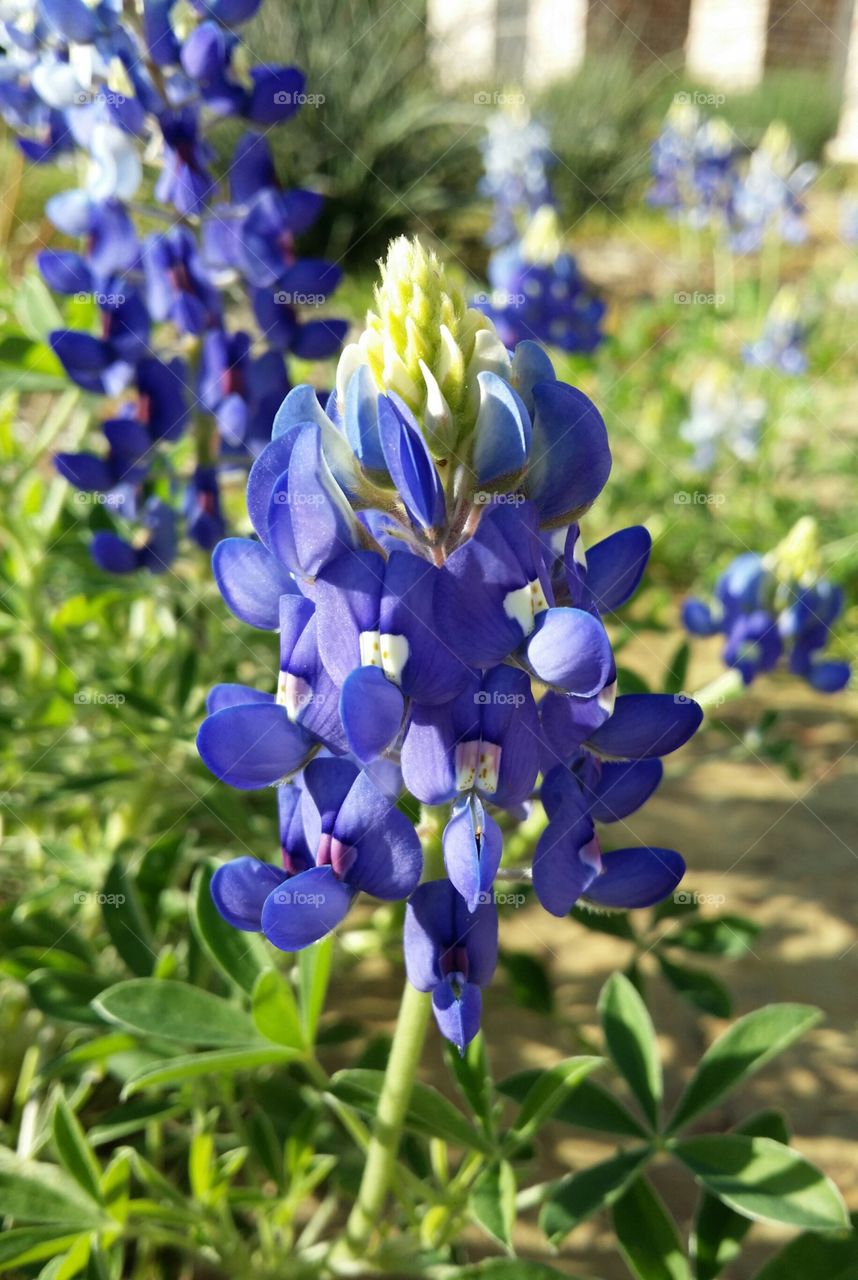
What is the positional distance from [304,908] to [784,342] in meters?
3.38

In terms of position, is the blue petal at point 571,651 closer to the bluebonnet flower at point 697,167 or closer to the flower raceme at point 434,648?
the flower raceme at point 434,648

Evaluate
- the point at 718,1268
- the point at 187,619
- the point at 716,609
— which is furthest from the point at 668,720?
the point at 716,609

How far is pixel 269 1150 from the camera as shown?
4.24 ft

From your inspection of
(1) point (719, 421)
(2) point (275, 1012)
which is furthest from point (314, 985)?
(1) point (719, 421)

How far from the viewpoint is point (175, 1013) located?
106cm

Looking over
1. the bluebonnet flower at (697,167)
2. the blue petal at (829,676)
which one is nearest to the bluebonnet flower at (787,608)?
the blue petal at (829,676)

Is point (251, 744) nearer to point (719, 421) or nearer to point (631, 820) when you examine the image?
point (631, 820)

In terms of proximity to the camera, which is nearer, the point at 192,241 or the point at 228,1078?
the point at 228,1078

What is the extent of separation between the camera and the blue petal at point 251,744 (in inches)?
32.1

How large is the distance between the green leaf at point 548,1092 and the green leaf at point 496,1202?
4 centimetres

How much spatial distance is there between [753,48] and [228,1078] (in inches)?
649

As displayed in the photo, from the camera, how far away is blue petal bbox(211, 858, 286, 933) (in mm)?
865

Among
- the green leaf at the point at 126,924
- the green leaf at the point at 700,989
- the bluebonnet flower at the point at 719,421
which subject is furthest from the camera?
the bluebonnet flower at the point at 719,421

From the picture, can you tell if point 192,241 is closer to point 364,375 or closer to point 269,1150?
point 364,375
